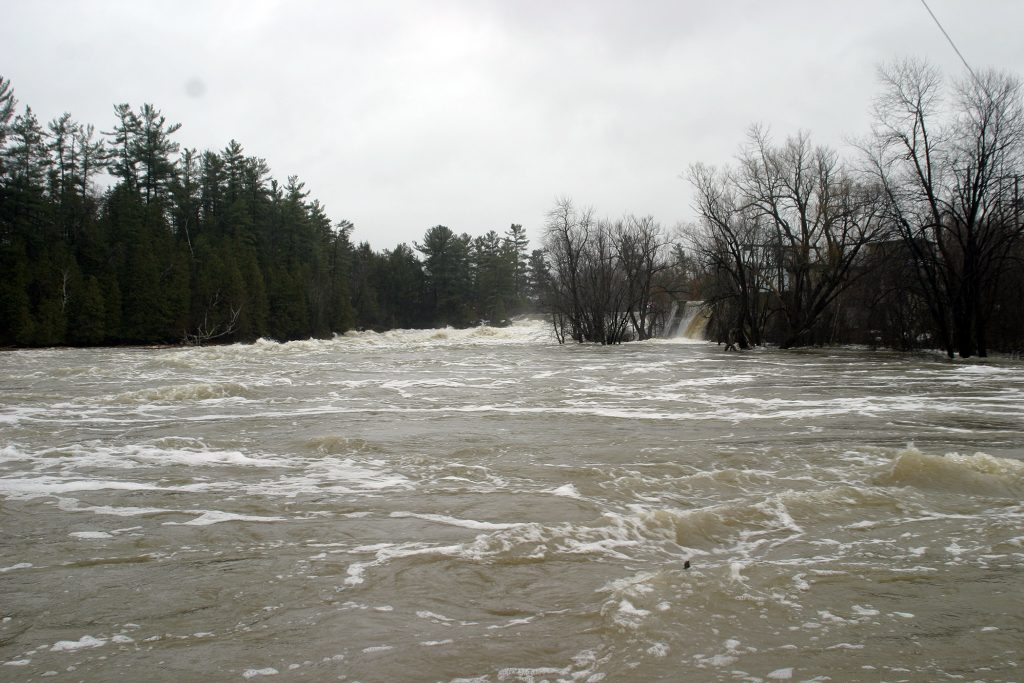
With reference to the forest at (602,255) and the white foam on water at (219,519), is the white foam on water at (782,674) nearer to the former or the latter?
the white foam on water at (219,519)

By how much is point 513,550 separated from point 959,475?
4.51 metres

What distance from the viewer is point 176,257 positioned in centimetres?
4459

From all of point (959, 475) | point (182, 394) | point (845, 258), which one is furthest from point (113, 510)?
point (845, 258)

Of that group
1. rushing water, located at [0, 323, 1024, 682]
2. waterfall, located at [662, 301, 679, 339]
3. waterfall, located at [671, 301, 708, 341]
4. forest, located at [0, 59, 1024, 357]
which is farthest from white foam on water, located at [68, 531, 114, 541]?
waterfall, located at [662, 301, 679, 339]

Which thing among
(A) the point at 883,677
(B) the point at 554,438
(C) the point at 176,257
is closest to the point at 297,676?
(A) the point at 883,677

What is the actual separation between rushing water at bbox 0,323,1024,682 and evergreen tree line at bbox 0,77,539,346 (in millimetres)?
33695

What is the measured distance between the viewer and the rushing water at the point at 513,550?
3.02 metres

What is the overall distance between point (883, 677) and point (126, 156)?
202 ft

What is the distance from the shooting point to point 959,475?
6035 mm

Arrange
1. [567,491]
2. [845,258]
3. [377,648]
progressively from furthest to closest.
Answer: [845,258] < [567,491] < [377,648]

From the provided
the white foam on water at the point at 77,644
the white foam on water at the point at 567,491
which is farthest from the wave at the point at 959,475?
the white foam on water at the point at 77,644

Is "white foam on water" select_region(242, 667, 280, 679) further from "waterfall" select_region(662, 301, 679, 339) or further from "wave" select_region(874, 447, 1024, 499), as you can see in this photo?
"waterfall" select_region(662, 301, 679, 339)

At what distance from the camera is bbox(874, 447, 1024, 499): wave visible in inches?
228

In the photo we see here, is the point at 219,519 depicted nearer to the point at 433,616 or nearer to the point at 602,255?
the point at 433,616
